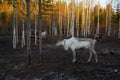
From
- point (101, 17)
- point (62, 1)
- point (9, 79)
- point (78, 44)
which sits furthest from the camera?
point (101, 17)

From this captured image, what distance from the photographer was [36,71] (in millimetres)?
13258

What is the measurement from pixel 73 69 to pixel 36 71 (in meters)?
1.90

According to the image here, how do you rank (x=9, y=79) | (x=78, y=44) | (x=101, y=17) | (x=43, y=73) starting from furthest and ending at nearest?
(x=101, y=17) → (x=78, y=44) → (x=43, y=73) → (x=9, y=79)

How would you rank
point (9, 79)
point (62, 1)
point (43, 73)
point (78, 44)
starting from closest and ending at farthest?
point (9, 79), point (43, 73), point (78, 44), point (62, 1)

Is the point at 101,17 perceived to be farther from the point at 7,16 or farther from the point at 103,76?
the point at 103,76

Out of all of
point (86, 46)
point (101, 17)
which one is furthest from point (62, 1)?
point (86, 46)

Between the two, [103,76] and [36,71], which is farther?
[36,71]

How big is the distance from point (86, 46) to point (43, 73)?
13.9 ft

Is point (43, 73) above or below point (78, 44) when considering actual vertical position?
below

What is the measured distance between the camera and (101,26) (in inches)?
3371

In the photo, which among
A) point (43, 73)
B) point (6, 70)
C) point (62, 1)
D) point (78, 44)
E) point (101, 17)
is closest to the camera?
point (43, 73)

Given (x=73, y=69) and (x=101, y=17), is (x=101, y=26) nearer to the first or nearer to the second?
(x=101, y=17)

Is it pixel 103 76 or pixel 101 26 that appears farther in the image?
pixel 101 26

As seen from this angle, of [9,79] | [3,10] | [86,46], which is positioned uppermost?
[3,10]
